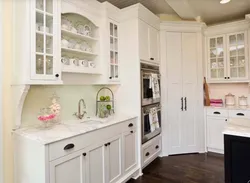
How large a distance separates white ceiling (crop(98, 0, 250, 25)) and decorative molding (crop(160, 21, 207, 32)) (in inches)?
7.4

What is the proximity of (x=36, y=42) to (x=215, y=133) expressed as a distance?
3474 millimetres

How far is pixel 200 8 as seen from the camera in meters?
3.34

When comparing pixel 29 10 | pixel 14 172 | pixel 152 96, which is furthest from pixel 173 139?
pixel 29 10

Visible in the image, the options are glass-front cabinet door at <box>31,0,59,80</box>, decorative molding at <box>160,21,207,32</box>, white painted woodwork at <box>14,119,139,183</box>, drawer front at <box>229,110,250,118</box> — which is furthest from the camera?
decorative molding at <box>160,21,207,32</box>

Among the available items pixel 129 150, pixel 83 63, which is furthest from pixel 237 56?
pixel 83 63

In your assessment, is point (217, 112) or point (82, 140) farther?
point (217, 112)

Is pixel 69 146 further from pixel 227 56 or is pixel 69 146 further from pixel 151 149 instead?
pixel 227 56

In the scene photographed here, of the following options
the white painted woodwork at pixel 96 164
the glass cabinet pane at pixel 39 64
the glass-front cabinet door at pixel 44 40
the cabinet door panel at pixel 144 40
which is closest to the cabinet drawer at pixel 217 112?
the cabinet door panel at pixel 144 40

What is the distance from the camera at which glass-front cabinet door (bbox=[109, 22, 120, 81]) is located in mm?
2750

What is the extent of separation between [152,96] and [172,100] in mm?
652

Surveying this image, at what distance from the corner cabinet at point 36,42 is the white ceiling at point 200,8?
1.59 metres

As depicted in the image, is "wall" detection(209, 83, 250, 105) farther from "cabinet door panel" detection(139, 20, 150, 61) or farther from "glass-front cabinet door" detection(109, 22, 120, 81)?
"glass-front cabinet door" detection(109, 22, 120, 81)

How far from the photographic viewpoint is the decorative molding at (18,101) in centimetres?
174

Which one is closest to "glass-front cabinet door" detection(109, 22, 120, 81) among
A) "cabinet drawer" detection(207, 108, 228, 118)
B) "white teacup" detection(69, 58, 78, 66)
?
"white teacup" detection(69, 58, 78, 66)
